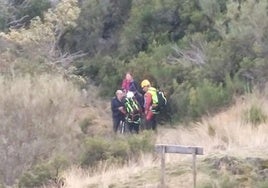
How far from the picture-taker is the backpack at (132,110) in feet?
78.7

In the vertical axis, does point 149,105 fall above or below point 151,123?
above

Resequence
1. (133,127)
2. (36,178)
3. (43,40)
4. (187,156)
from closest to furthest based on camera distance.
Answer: (187,156)
(36,178)
(133,127)
(43,40)

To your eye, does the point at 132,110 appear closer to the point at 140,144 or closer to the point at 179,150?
the point at 140,144

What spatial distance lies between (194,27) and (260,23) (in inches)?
189

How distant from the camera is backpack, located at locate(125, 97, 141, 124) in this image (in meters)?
24.0

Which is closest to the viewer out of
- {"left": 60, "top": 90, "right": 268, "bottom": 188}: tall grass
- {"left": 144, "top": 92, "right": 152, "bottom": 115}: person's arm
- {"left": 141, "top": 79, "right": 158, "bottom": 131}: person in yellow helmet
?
{"left": 60, "top": 90, "right": 268, "bottom": 188}: tall grass

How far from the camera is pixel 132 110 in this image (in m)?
24.1

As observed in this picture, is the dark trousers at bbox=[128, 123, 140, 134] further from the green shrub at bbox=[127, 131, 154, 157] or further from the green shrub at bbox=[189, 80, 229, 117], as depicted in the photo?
the green shrub at bbox=[127, 131, 154, 157]

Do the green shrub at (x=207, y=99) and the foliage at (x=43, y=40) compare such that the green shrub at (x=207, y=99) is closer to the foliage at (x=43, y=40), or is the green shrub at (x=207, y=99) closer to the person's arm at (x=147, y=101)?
the person's arm at (x=147, y=101)

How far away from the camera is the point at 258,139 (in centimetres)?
1495

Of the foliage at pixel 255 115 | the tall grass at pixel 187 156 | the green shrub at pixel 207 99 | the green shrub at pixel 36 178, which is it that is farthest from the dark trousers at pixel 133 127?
the green shrub at pixel 36 178

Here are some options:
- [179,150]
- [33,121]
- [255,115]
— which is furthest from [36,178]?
[33,121]

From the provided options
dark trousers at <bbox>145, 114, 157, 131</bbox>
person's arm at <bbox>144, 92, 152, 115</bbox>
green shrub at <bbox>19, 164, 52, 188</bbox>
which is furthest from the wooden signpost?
dark trousers at <bbox>145, 114, 157, 131</bbox>

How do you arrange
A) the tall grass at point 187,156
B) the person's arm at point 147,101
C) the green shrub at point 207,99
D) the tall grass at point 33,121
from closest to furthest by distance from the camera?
1. the tall grass at point 187,156
2. the tall grass at point 33,121
3. the person's arm at point 147,101
4. the green shrub at point 207,99
